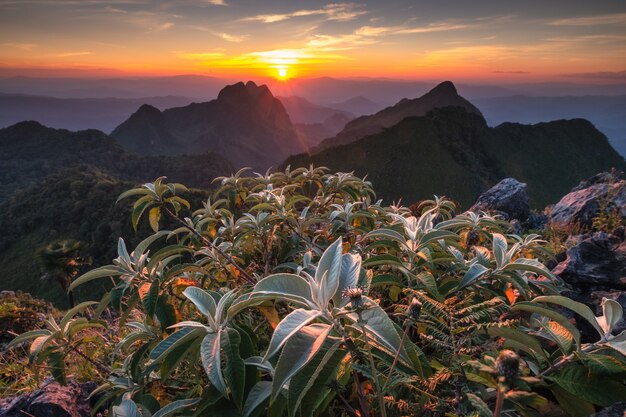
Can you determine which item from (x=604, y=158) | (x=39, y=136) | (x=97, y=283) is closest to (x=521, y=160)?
(x=604, y=158)

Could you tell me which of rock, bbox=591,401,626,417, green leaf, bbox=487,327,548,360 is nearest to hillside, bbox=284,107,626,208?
rock, bbox=591,401,626,417

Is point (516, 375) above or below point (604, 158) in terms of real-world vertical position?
above

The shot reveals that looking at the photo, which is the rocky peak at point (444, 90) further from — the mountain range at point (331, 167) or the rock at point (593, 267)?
the rock at point (593, 267)

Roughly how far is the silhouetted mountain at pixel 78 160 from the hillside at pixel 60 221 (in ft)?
94.7

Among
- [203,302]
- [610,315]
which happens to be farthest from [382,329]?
[610,315]

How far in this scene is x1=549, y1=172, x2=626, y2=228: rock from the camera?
708 cm

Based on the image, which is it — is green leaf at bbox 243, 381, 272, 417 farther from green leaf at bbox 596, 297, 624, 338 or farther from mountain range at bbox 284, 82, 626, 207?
mountain range at bbox 284, 82, 626, 207

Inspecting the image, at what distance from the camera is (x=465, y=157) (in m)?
84.1

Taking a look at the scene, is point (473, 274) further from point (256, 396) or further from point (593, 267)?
point (593, 267)

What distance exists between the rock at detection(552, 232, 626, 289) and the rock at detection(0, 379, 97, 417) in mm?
4295

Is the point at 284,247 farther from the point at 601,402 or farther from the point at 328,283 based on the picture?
the point at 601,402

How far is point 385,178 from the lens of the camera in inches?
2972

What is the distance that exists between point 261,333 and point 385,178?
7474cm

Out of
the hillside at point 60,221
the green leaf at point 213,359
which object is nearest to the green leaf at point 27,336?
the green leaf at point 213,359
